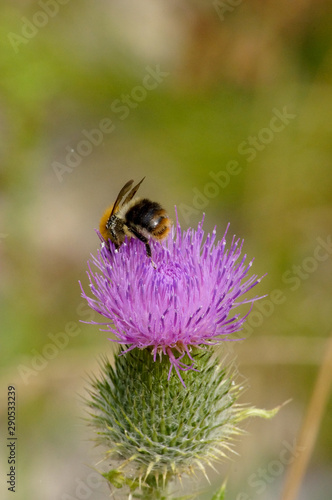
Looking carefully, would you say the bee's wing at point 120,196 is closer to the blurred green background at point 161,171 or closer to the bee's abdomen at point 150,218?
the bee's abdomen at point 150,218

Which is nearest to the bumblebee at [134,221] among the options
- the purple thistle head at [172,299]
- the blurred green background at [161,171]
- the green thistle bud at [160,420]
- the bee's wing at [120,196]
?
the bee's wing at [120,196]

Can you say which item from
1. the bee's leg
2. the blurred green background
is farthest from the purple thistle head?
the blurred green background

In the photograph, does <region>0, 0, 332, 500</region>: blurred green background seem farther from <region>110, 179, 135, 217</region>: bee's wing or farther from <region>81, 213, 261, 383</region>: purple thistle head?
<region>110, 179, 135, 217</region>: bee's wing

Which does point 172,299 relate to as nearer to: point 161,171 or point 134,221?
point 134,221

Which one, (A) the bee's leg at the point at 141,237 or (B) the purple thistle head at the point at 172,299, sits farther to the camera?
(A) the bee's leg at the point at 141,237

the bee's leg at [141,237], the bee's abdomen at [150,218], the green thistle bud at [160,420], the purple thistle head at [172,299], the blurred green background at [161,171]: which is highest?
the blurred green background at [161,171]

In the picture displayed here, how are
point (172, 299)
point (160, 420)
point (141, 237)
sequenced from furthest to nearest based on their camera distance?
point (141, 237), point (160, 420), point (172, 299)

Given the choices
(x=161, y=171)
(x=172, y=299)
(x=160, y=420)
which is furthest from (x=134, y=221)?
(x=161, y=171)
